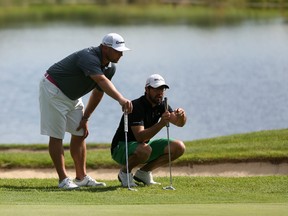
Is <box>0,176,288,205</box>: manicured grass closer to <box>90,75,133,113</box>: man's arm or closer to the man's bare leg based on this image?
the man's bare leg

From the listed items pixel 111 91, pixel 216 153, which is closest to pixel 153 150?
pixel 111 91

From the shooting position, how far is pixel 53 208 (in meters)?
8.01

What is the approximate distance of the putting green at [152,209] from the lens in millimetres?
7633

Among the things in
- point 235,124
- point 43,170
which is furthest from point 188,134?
point 43,170

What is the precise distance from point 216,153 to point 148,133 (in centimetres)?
393

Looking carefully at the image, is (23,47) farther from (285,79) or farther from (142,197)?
(142,197)

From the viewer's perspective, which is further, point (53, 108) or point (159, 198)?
point (53, 108)

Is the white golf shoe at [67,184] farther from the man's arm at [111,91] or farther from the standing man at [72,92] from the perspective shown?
the man's arm at [111,91]

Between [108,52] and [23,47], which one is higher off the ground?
[108,52]

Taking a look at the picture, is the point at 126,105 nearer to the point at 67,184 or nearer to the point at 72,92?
the point at 72,92

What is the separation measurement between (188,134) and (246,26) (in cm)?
3105

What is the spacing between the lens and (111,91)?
9859mm

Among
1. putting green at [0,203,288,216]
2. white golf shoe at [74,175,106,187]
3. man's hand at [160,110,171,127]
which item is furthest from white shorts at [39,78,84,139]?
putting green at [0,203,288,216]

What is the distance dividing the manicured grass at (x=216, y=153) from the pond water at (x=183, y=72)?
4.15 m
